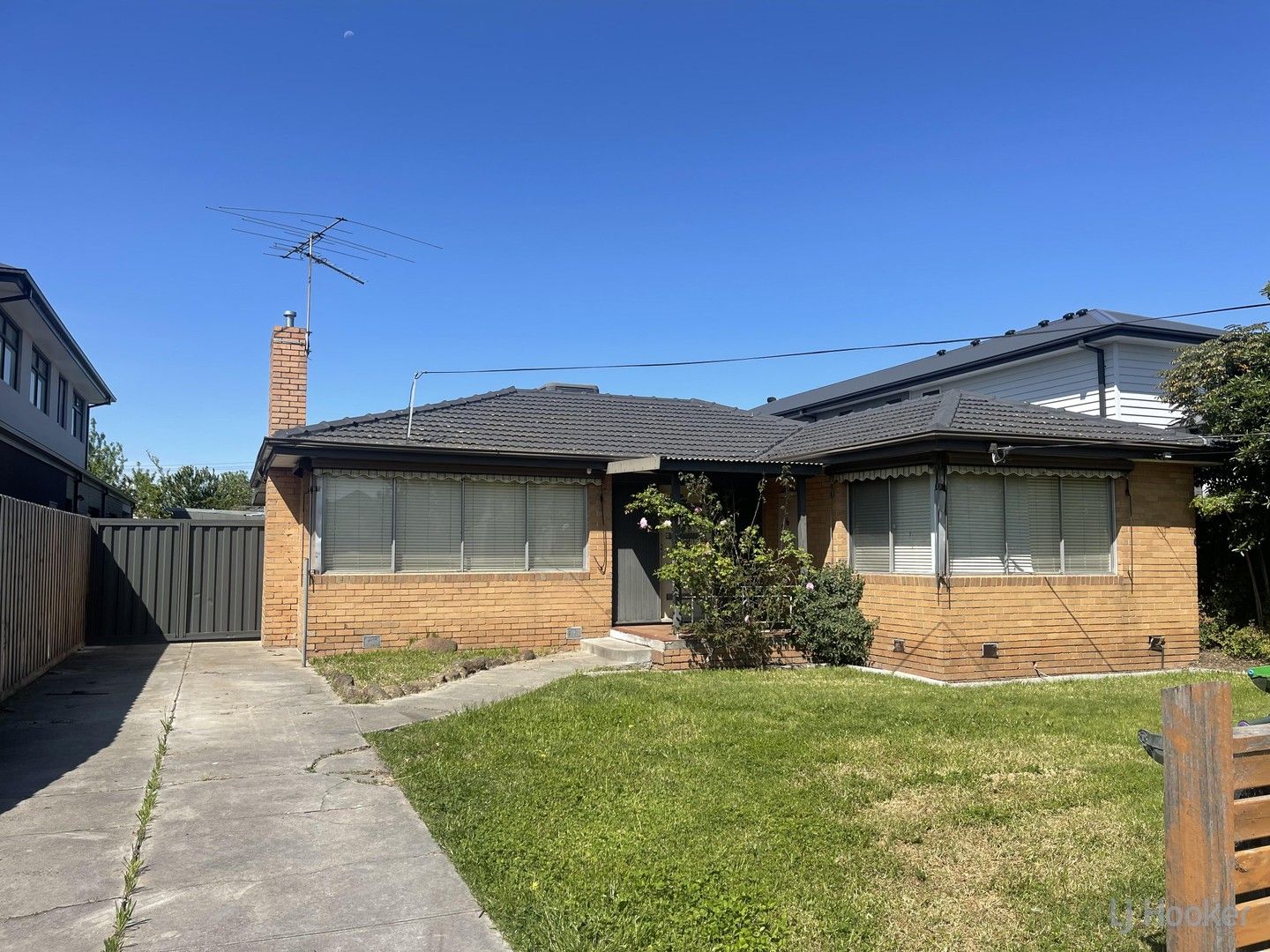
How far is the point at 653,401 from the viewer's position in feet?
56.3

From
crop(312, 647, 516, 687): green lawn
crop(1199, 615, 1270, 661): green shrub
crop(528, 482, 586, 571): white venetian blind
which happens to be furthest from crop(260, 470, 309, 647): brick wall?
crop(1199, 615, 1270, 661): green shrub

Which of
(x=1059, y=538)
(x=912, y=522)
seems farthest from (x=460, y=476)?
(x=1059, y=538)

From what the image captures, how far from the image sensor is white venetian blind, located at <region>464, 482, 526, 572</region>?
531 inches

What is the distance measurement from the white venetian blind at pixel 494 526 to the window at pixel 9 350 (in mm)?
10397

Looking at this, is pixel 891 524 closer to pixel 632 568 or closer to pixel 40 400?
pixel 632 568

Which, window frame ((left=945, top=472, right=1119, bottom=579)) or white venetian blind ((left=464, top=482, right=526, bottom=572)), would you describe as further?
white venetian blind ((left=464, top=482, right=526, bottom=572))

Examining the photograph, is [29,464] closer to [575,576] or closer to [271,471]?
[271,471]

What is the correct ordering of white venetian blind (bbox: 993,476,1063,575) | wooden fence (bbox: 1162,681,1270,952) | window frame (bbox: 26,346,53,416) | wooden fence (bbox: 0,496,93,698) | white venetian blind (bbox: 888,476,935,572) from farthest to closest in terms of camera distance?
window frame (bbox: 26,346,53,416)
white venetian blind (bbox: 993,476,1063,575)
white venetian blind (bbox: 888,476,935,572)
wooden fence (bbox: 0,496,93,698)
wooden fence (bbox: 1162,681,1270,952)

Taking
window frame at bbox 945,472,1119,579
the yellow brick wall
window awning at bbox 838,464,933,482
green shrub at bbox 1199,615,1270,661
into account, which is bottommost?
green shrub at bbox 1199,615,1270,661

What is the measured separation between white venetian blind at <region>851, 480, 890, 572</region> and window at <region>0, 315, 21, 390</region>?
51.4 ft

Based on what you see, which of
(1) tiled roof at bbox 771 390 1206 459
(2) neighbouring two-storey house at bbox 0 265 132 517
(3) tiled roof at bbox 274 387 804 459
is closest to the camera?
(1) tiled roof at bbox 771 390 1206 459

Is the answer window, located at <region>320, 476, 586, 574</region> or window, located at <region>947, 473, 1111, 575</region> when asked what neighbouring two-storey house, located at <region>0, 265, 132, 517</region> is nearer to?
window, located at <region>320, 476, 586, 574</region>

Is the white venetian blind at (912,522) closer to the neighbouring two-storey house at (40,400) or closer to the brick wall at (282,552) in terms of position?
the brick wall at (282,552)

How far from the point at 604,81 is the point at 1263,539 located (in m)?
12.1
